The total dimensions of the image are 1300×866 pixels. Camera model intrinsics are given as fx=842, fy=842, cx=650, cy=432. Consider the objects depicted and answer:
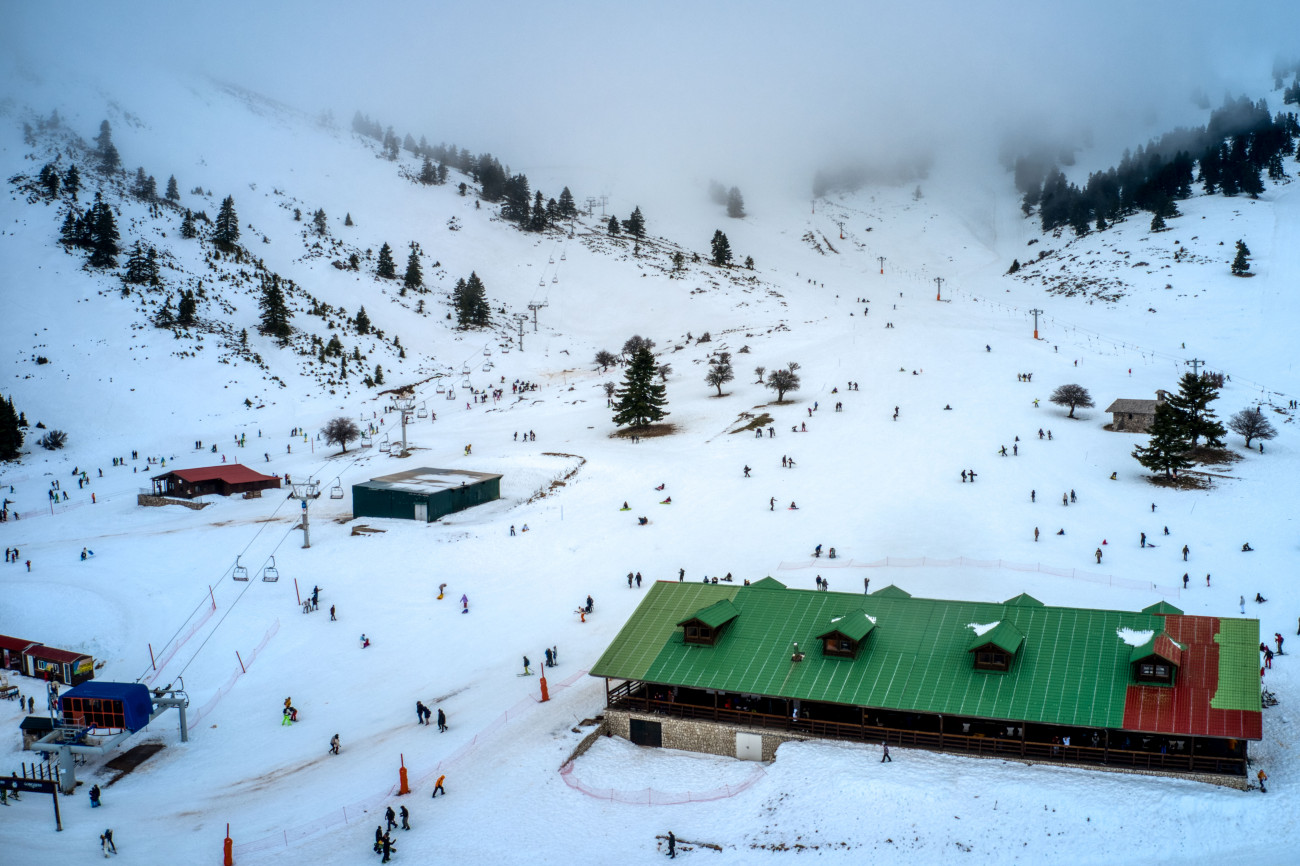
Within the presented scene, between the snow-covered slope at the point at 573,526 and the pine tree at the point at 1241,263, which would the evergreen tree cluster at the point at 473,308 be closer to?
the snow-covered slope at the point at 573,526

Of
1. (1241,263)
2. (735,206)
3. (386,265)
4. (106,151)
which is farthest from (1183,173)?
(106,151)

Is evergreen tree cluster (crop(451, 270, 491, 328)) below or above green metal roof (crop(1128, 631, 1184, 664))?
above

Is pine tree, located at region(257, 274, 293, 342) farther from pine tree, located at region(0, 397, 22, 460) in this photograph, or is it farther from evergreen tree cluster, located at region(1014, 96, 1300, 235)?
evergreen tree cluster, located at region(1014, 96, 1300, 235)

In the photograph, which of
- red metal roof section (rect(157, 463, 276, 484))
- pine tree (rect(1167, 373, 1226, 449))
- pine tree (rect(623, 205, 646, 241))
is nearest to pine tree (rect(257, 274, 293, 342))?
red metal roof section (rect(157, 463, 276, 484))

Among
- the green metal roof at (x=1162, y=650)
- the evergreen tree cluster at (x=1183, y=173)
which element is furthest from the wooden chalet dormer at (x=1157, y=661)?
the evergreen tree cluster at (x=1183, y=173)

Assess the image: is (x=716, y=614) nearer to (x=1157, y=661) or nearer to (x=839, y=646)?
(x=839, y=646)
